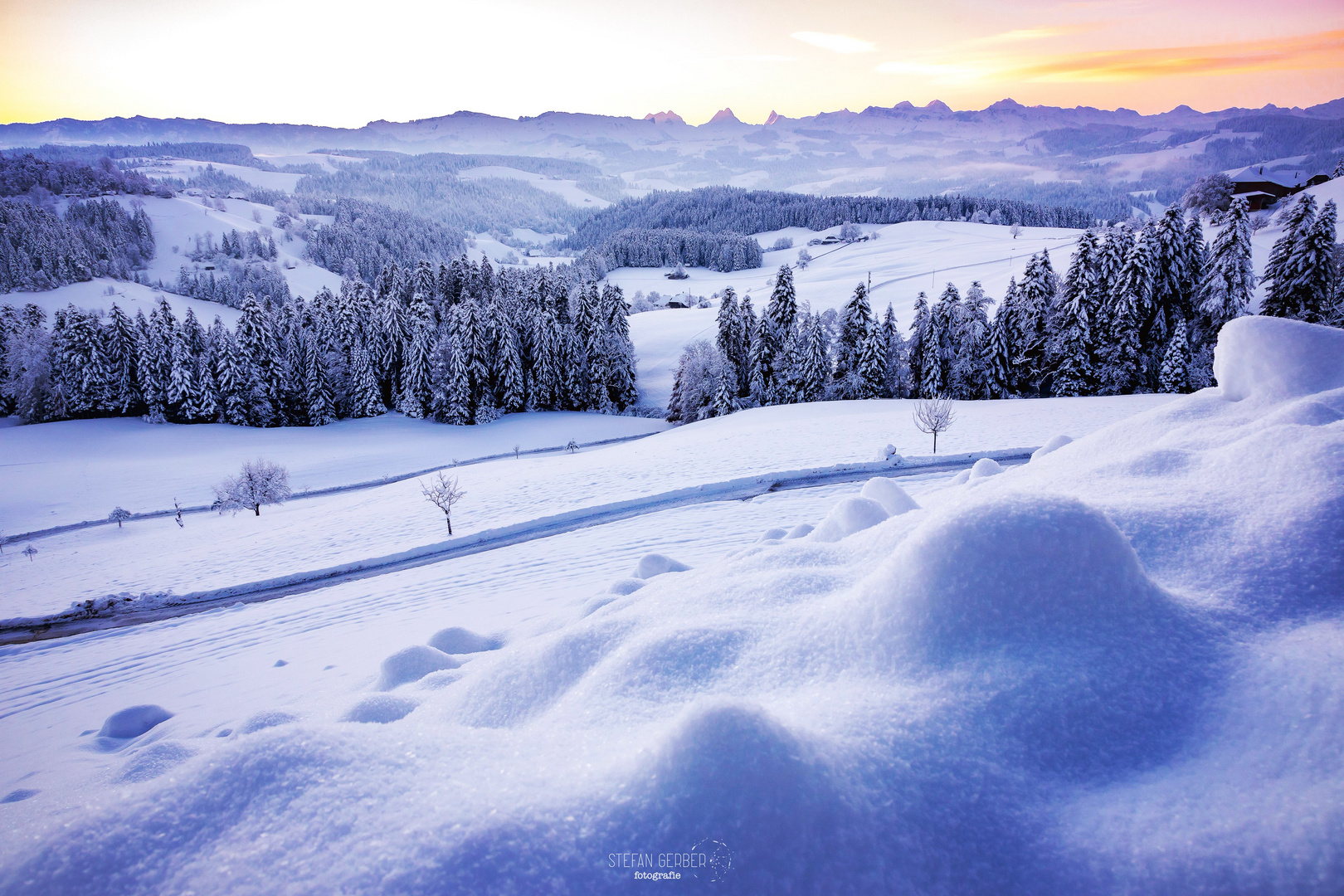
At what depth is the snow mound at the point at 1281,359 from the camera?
15.8 feet

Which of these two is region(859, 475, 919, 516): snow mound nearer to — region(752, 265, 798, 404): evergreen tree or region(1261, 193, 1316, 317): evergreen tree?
region(752, 265, 798, 404): evergreen tree

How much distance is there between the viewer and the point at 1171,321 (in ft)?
117

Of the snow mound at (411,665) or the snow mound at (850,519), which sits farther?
the snow mound at (850,519)

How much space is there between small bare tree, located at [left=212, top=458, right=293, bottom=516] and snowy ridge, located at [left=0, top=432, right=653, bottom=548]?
1729mm

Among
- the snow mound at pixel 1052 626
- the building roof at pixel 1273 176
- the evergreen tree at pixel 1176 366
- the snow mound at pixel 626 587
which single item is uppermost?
the building roof at pixel 1273 176

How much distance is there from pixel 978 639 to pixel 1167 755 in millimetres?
761

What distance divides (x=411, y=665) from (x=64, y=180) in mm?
207757

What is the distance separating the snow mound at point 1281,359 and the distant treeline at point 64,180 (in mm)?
192819

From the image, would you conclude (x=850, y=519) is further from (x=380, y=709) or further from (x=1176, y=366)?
(x=1176, y=366)

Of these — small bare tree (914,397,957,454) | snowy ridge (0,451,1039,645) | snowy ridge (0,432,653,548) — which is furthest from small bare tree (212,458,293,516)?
small bare tree (914,397,957,454)

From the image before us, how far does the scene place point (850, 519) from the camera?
5918 mm

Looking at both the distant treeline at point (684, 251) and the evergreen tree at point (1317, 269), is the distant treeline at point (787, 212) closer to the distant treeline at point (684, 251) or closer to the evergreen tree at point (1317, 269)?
the distant treeline at point (684, 251)

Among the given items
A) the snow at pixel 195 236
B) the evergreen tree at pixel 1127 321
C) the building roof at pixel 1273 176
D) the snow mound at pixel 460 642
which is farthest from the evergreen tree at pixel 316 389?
the building roof at pixel 1273 176

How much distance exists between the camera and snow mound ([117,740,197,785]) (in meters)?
3.46
